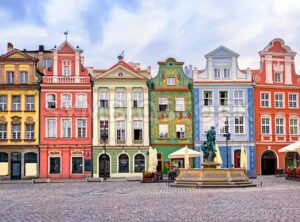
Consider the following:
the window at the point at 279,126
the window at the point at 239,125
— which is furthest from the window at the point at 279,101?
the window at the point at 239,125

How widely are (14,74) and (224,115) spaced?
1949cm

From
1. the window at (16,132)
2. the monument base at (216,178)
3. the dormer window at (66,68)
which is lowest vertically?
the monument base at (216,178)

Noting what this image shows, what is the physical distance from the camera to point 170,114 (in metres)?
52.4

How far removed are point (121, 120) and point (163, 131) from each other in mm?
4004

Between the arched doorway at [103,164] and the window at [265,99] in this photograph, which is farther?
the window at [265,99]

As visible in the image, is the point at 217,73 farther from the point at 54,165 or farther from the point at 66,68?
the point at 54,165

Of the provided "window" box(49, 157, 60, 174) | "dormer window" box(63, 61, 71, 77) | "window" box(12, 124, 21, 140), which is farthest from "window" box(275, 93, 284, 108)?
"window" box(12, 124, 21, 140)

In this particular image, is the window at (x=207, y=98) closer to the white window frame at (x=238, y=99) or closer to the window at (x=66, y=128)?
the white window frame at (x=238, y=99)

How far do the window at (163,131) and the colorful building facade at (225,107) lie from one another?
259 cm

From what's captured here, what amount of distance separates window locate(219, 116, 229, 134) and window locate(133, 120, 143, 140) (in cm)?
730

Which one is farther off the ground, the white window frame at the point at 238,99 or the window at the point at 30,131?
the white window frame at the point at 238,99

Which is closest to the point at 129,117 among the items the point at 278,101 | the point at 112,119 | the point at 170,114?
the point at 112,119

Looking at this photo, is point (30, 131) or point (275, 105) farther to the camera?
point (275, 105)

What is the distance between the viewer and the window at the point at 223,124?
5238 centimetres
